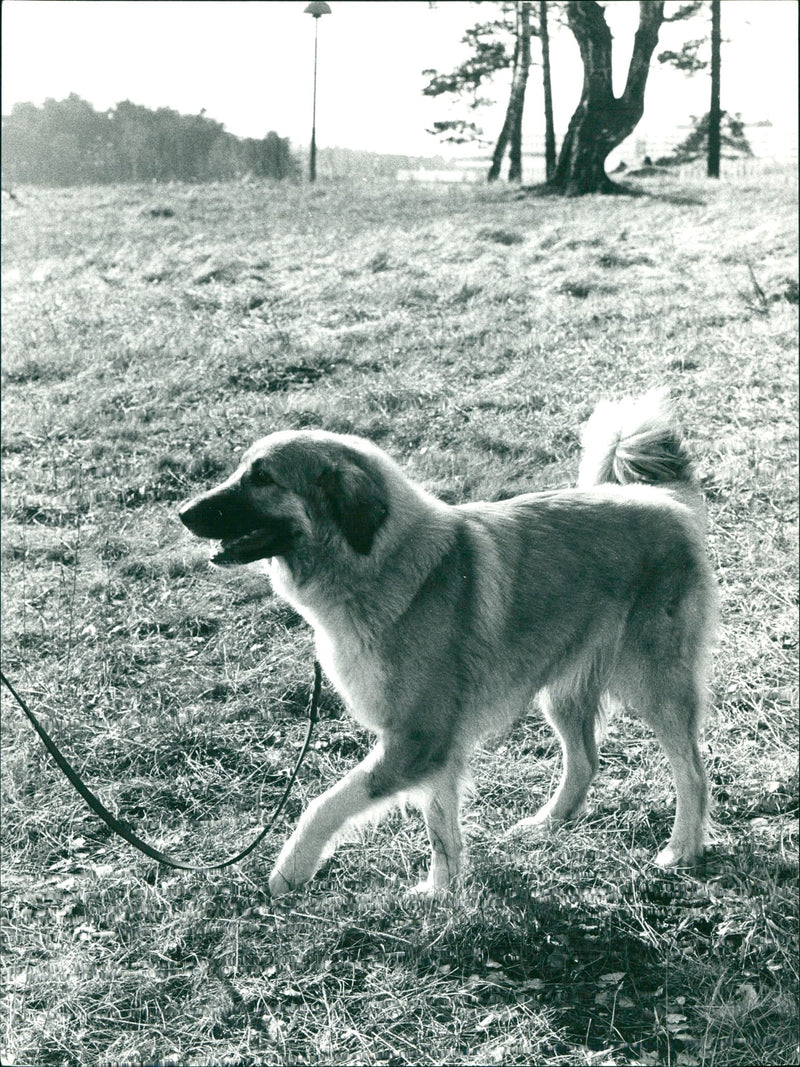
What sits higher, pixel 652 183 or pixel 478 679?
pixel 652 183

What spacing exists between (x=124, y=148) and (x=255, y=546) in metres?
8.89

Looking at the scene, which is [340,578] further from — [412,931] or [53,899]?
[53,899]

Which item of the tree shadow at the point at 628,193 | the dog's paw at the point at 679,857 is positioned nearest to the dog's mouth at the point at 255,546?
the dog's paw at the point at 679,857

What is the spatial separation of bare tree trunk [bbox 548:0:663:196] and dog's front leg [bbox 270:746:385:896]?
3166mm

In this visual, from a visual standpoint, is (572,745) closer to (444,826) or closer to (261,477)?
(444,826)

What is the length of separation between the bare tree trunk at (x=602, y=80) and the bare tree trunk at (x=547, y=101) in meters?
0.08

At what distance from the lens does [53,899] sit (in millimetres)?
3775

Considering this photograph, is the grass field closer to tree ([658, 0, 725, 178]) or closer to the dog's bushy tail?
the dog's bushy tail

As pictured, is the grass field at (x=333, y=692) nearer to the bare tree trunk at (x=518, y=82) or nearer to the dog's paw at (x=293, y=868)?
the dog's paw at (x=293, y=868)

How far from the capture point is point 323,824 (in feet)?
11.7

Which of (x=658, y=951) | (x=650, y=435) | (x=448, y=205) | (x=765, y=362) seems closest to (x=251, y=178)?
(x=448, y=205)

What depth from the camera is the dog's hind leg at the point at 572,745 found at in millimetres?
4121

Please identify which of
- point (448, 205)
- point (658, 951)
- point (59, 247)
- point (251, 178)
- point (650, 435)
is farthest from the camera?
point (59, 247)

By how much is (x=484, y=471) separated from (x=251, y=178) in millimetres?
6583
